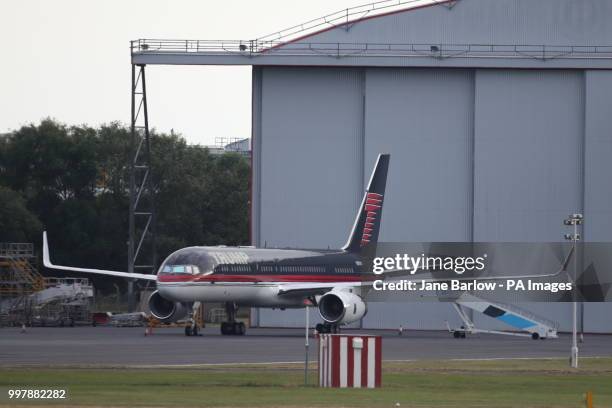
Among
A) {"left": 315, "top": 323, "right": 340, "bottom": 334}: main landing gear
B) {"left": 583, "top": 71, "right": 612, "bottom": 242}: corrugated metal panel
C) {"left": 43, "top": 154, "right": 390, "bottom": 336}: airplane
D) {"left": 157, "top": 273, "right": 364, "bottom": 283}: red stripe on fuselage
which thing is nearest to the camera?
{"left": 157, "top": 273, "right": 364, "bottom": 283}: red stripe on fuselage

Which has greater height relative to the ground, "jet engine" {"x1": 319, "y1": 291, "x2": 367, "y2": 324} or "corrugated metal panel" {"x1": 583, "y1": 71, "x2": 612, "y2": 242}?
"corrugated metal panel" {"x1": 583, "y1": 71, "x2": 612, "y2": 242}

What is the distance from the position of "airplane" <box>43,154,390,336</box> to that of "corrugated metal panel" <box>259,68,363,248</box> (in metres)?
4.89

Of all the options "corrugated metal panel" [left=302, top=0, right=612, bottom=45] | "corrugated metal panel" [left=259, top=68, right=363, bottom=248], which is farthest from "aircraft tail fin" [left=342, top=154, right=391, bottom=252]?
"corrugated metal panel" [left=302, top=0, right=612, bottom=45]

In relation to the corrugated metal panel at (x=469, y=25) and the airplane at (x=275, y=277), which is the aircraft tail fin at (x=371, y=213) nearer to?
the airplane at (x=275, y=277)

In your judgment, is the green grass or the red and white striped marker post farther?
the red and white striped marker post

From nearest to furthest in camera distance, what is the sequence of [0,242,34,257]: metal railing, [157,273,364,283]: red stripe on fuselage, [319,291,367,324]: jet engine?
[157,273,364,283]: red stripe on fuselage → [319,291,367,324]: jet engine → [0,242,34,257]: metal railing

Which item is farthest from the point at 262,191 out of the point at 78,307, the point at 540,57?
the point at 540,57

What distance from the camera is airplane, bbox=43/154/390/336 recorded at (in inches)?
2069

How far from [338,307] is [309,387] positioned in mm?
27379

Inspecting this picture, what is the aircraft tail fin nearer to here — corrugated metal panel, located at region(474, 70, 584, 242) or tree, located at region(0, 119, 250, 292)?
corrugated metal panel, located at region(474, 70, 584, 242)

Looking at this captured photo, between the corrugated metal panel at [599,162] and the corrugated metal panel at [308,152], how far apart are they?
11.5 meters

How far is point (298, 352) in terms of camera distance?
41250mm

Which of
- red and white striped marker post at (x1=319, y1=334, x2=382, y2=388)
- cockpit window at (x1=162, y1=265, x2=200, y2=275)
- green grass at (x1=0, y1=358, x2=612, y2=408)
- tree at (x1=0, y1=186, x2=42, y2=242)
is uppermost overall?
tree at (x1=0, y1=186, x2=42, y2=242)

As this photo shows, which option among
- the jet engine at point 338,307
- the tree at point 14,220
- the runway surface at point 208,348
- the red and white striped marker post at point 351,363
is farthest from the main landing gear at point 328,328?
the tree at point 14,220
